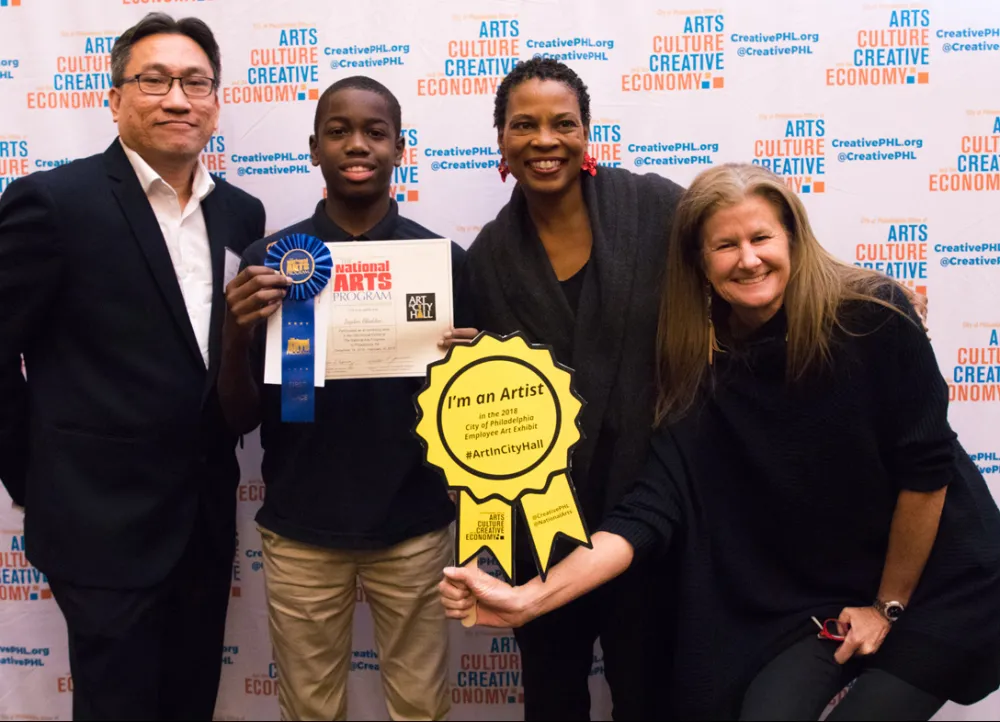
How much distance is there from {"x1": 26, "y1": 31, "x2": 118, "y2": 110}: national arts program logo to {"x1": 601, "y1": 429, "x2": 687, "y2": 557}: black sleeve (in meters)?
1.88

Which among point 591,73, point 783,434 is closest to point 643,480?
point 783,434

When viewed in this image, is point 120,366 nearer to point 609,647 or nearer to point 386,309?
point 386,309

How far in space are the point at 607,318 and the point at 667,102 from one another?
36.3 inches

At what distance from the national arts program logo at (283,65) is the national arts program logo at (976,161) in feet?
5.86

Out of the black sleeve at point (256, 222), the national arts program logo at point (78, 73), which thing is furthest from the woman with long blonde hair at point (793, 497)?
the national arts program logo at point (78, 73)

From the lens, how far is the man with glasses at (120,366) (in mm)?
1591

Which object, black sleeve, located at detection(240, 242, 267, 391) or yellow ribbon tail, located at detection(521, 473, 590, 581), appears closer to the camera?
yellow ribbon tail, located at detection(521, 473, 590, 581)

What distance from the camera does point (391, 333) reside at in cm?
162

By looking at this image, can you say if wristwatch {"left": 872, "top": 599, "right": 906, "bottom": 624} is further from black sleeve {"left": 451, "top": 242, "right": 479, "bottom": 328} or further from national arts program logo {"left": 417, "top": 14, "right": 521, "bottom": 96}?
national arts program logo {"left": 417, "top": 14, "right": 521, "bottom": 96}

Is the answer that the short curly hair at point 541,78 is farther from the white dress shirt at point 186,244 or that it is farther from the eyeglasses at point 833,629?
the eyeglasses at point 833,629

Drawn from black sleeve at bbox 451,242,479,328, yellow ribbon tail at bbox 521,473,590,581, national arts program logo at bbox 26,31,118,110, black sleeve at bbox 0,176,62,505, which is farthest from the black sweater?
national arts program logo at bbox 26,31,118,110

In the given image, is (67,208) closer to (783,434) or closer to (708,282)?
(708,282)

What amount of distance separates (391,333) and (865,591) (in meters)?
1.11

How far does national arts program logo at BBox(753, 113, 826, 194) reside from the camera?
6.93ft
